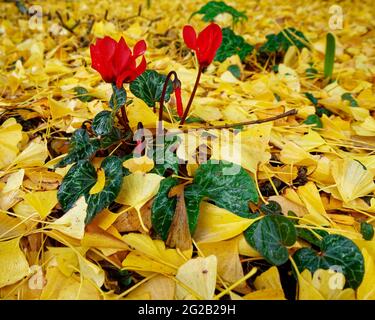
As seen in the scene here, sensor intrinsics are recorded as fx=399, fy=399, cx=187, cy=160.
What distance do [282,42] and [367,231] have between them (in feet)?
2.76

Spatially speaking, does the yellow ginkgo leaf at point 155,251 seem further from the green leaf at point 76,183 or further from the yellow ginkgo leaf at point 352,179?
the yellow ginkgo leaf at point 352,179

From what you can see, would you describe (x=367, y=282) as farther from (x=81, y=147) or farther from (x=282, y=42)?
(x=282, y=42)

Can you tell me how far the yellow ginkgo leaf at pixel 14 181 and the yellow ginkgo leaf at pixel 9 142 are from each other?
47mm

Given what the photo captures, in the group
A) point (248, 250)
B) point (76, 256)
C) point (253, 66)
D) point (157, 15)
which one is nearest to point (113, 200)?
point (76, 256)

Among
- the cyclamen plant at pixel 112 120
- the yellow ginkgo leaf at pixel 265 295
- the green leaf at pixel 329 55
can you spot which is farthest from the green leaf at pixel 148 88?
the green leaf at pixel 329 55

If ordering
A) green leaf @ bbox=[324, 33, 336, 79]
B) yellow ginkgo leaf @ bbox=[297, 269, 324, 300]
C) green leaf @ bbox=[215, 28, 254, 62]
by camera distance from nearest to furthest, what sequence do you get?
1. yellow ginkgo leaf @ bbox=[297, 269, 324, 300]
2. green leaf @ bbox=[324, 33, 336, 79]
3. green leaf @ bbox=[215, 28, 254, 62]

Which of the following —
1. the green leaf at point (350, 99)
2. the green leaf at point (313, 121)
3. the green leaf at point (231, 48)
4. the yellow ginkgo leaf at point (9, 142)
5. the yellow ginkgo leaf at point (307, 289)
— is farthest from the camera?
the green leaf at point (231, 48)

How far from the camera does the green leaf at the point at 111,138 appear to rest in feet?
1.98

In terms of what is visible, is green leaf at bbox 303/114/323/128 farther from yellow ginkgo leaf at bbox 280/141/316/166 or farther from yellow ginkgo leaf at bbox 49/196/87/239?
yellow ginkgo leaf at bbox 49/196/87/239

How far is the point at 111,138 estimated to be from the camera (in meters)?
0.61

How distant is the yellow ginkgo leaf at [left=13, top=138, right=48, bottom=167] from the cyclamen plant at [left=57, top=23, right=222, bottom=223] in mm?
55

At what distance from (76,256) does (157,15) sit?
61.9 inches

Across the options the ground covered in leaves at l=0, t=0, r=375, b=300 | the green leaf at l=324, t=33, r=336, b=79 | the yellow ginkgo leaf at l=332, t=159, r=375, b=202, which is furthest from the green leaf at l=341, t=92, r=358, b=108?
the yellow ginkgo leaf at l=332, t=159, r=375, b=202

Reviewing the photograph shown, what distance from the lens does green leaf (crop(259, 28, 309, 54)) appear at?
3.96ft
